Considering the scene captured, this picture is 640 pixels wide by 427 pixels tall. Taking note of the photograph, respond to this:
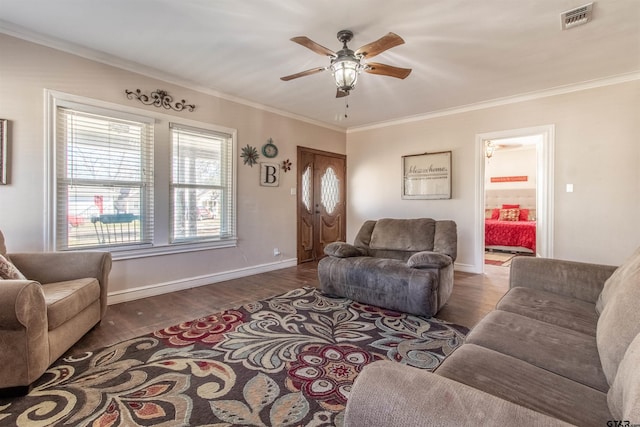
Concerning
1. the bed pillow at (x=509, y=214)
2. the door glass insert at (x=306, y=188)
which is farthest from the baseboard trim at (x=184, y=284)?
the bed pillow at (x=509, y=214)

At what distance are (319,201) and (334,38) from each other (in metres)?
3.20

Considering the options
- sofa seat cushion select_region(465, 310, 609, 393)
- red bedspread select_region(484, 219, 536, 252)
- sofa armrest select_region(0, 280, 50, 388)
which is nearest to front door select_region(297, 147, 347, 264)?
red bedspread select_region(484, 219, 536, 252)

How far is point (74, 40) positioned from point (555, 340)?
14.0ft

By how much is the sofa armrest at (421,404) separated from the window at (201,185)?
3.47m

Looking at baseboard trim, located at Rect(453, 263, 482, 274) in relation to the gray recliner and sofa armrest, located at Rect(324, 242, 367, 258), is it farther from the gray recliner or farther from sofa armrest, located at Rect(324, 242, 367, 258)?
sofa armrest, located at Rect(324, 242, 367, 258)

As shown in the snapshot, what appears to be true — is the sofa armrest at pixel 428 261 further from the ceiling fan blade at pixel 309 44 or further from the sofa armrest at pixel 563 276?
the ceiling fan blade at pixel 309 44

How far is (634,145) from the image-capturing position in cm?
350

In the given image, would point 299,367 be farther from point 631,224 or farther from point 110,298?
point 631,224

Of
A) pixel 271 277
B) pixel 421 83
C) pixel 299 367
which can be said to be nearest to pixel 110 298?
pixel 271 277

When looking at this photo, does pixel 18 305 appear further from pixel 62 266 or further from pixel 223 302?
pixel 223 302

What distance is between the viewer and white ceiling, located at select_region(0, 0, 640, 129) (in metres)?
2.32

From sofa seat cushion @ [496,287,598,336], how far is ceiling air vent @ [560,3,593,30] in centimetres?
217

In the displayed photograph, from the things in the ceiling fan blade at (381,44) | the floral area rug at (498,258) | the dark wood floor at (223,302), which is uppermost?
the ceiling fan blade at (381,44)

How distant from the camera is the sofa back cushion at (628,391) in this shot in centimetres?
59
